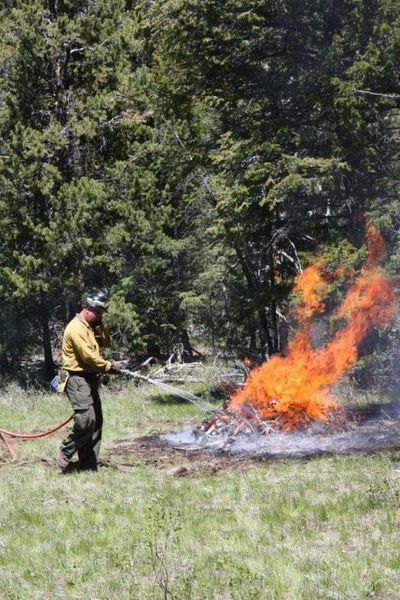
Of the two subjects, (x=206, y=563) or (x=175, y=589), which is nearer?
(x=175, y=589)

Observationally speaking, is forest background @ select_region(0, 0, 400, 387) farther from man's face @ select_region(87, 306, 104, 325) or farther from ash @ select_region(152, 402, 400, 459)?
man's face @ select_region(87, 306, 104, 325)

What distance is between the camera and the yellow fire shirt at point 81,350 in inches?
385

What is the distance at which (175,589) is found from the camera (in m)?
5.67

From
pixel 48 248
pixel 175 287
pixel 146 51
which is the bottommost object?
pixel 175 287

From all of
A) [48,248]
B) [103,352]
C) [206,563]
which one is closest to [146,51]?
[48,248]

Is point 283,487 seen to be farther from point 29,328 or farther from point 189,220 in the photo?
point 29,328

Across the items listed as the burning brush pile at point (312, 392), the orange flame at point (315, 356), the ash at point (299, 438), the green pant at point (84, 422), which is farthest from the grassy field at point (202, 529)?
A: the orange flame at point (315, 356)

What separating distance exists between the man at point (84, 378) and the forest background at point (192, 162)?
5.22 m

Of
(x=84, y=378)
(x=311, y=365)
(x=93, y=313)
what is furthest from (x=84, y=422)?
(x=311, y=365)

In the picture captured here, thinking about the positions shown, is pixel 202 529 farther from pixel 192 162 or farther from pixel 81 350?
pixel 192 162

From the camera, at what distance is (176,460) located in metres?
10.7

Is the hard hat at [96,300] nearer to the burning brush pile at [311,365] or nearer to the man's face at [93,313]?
the man's face at [93,313]

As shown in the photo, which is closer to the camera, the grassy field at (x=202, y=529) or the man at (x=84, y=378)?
the grassy field at (x=202, y=529)

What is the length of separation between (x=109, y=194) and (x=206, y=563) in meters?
16.8
